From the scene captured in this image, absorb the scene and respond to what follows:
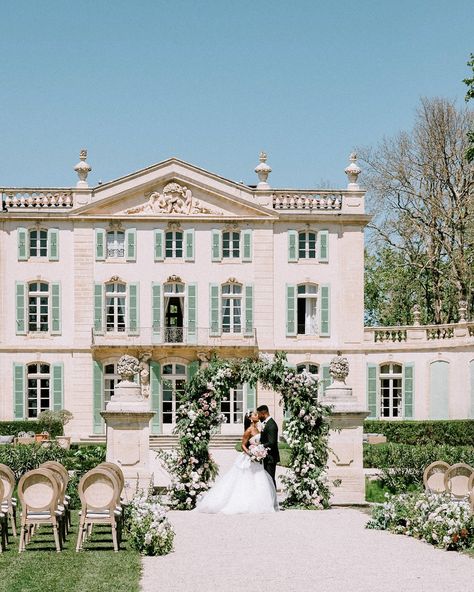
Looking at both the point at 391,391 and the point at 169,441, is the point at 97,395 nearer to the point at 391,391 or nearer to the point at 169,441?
the point at 169,441

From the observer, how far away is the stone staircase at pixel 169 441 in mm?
33750

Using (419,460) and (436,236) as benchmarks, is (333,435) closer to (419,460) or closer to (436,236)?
(419,460)

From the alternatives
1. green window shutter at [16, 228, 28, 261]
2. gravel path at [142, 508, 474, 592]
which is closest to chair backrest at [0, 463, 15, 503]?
gravel path at [142, 508, 474, 592]

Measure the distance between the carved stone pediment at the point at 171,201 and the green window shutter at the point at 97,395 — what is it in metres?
5.03

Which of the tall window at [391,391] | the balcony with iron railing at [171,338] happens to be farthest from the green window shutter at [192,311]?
the tall window at [391,391]

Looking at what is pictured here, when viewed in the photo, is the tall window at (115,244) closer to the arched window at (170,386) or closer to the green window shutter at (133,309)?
the green window shutter at (133,309)

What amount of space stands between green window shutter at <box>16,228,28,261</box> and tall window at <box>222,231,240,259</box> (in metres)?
6.04

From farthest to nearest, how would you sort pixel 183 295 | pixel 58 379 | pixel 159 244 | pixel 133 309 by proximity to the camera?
1. pixel 183 295
2. pixel 159 244
3. pixel 133 309
4. pixel 58 379

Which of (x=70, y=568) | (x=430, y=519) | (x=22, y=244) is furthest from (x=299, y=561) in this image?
(x=22, y=244)

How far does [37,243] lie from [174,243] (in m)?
4.19

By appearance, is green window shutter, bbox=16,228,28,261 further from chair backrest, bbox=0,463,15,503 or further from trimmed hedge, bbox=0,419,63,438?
chair backrest, bbox=0,463,15,503

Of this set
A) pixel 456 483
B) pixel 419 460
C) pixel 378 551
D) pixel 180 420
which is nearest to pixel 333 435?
pixel 419 460

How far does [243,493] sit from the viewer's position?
51.6ft

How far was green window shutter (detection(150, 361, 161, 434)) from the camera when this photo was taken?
35562mm
